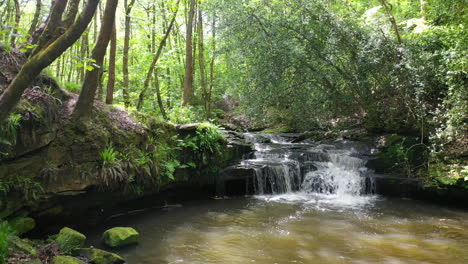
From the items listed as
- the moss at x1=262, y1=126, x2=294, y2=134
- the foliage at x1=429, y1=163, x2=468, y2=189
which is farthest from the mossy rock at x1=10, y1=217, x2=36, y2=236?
the moss at x1=262, y1=126, x2=294, y2=134

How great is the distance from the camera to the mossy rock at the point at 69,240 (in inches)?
204

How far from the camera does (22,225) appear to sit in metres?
5.70

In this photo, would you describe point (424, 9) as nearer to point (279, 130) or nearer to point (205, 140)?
point (279, 130)

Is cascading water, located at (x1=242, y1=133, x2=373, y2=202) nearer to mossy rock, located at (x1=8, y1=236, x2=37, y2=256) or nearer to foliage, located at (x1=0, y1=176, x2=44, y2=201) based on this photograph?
foliage, located at (x1=0, y1=176, x2=44, y2=201)

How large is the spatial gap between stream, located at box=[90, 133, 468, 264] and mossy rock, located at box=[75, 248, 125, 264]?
0.28 m

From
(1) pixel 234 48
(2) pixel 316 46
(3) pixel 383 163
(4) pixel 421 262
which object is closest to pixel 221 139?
(1) pixel 234 48

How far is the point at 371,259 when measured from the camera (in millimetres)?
5445

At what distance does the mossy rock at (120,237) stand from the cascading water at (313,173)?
520 cm

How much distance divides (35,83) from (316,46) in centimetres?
878

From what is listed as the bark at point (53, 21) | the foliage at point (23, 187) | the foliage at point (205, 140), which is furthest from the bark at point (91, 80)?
the foliage at point (205, 140)

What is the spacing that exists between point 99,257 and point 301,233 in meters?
3.88

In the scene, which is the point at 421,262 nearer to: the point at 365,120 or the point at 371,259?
the point at 371,259

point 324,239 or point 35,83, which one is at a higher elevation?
point 35,83

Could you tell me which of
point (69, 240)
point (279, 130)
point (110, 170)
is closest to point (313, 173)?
point (110, 170)
